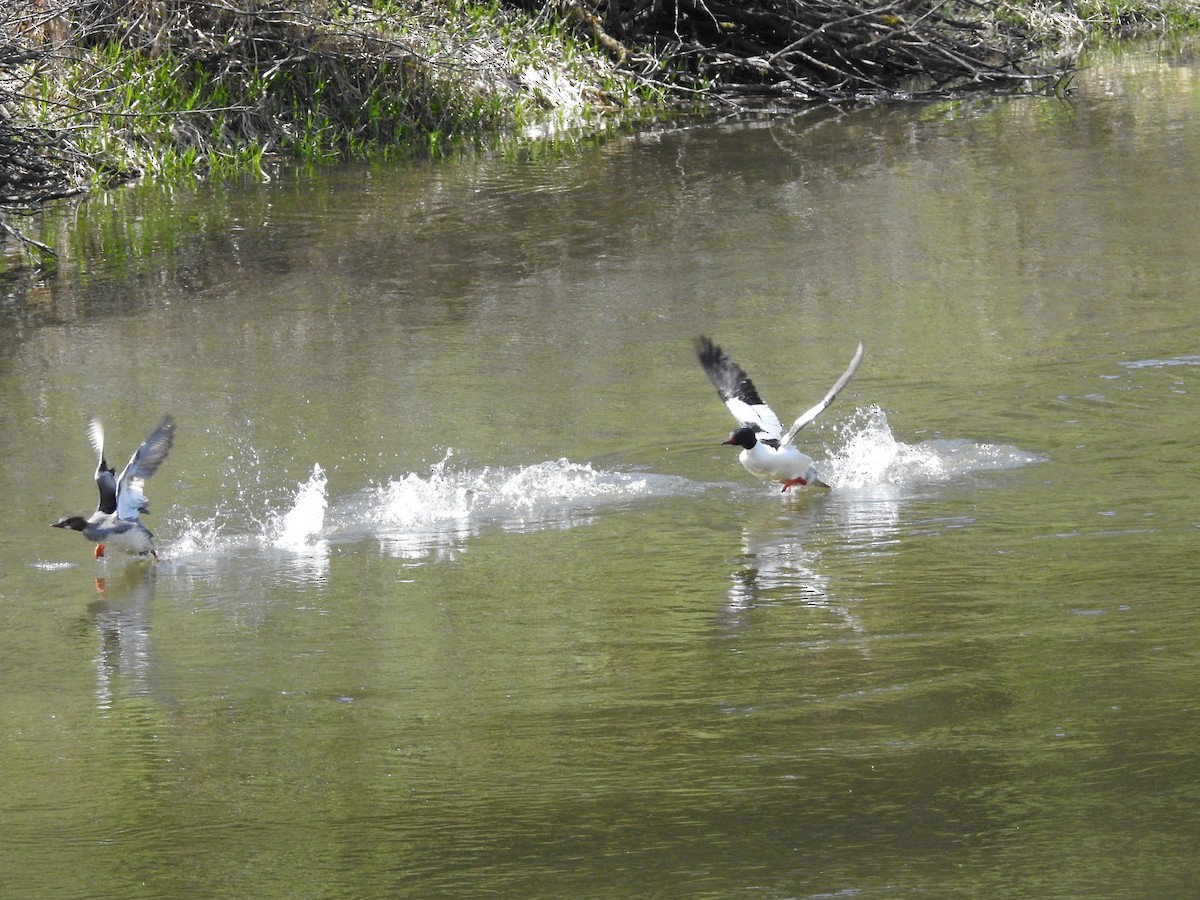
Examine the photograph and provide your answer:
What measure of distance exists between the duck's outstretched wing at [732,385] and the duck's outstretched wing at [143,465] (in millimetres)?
2524

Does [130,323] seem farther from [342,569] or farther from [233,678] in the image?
[233,678]

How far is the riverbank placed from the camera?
16.0 m

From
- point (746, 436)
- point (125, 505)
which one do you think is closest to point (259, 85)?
point (125, 505)

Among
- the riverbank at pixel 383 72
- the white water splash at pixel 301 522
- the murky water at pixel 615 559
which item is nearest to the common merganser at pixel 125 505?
the murky water at pixel 615 559

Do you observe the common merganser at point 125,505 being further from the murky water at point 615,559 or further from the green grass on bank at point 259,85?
the green grass on bank at point 259,85

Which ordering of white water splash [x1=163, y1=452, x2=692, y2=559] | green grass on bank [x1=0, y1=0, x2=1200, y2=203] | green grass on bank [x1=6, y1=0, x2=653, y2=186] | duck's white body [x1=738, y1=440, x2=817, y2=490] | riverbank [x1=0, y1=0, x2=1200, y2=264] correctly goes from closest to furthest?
white water splash [x1=163, y1=452, x2=692, y2=559] < duck's white body [x1=738, y1=440, x2=817, y2=490] < riverbank [x1=0, y1=0, x2=1200, y2=264] < green grass on bank [x1=0, y1=0, x2=1200, y2=203] < green grass on bank [x1=6, y1=0, x2=653, y2=186]

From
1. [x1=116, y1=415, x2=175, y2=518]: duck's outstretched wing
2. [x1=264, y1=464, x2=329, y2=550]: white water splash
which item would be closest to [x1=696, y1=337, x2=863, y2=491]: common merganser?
[x1=264, y1=464, x2=329, y2=550]: white water splash

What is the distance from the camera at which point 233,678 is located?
5371 mm

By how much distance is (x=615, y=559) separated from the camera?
21.3ft

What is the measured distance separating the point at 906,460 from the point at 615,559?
1.81m

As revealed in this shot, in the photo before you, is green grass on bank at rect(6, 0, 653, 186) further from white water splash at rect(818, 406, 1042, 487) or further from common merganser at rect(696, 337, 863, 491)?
white water splash at rect(818, 406, 1042, 487)

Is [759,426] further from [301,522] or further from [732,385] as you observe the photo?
[301,522]

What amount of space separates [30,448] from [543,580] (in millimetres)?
3672

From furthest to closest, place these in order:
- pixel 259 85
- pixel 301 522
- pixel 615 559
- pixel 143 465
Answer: pixel 259 85, pixel 143 465, pixel 301 522, pixel 615 559
